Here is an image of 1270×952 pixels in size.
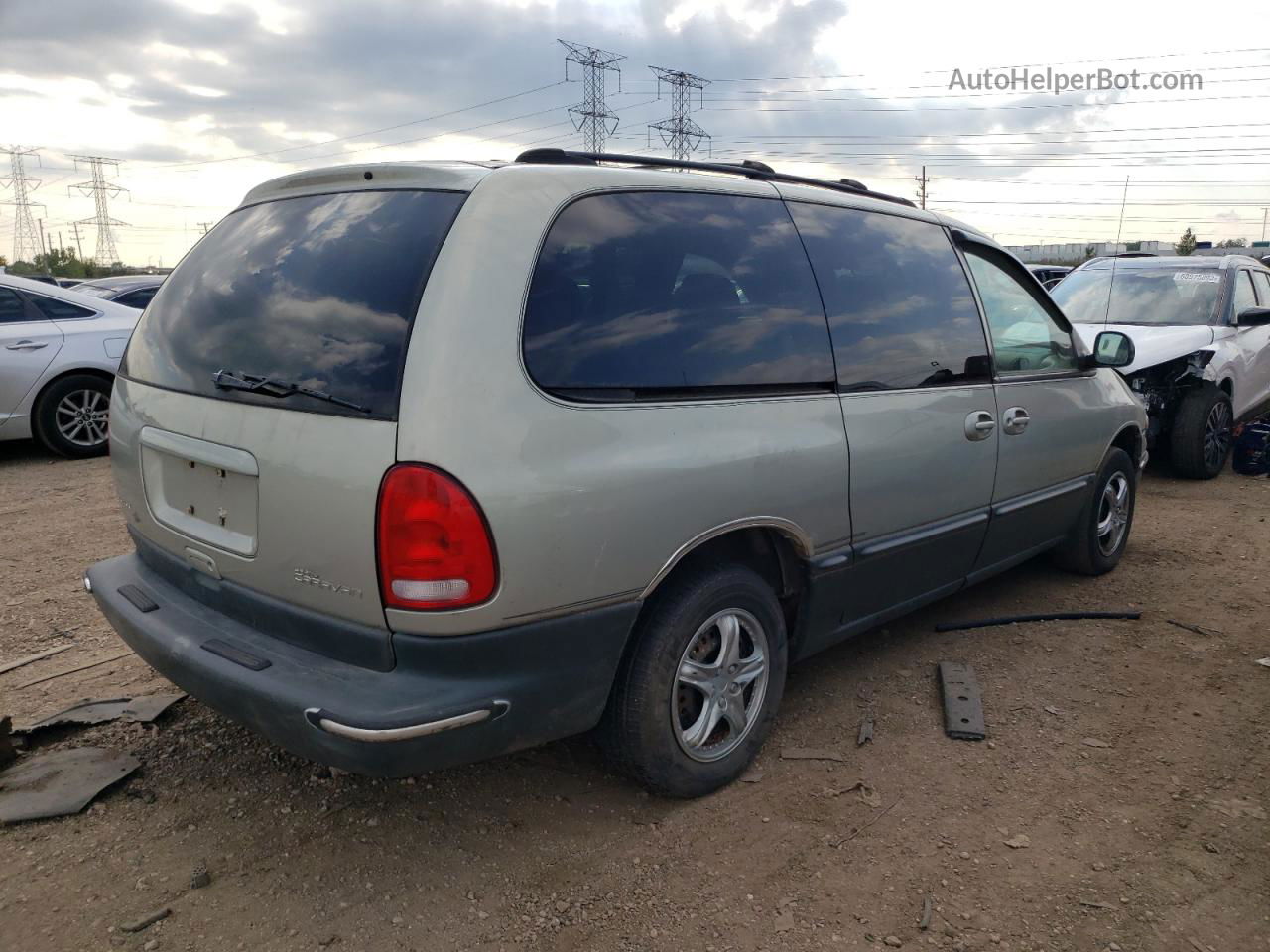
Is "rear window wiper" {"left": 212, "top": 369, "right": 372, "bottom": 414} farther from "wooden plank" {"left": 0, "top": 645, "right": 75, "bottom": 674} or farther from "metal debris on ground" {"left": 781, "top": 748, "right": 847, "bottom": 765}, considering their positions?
"wooden plank" {"left": 0, "top": 645, "right": 75, "bottom": 674}

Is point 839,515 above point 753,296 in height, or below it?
below

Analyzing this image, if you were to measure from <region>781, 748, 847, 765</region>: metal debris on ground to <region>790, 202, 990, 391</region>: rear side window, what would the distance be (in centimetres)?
124

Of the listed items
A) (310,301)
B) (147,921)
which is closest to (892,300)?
(310,301)

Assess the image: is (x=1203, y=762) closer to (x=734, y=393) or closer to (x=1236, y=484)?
(x=734, y=393)

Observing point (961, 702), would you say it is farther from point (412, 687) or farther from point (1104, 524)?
point (412, 687)

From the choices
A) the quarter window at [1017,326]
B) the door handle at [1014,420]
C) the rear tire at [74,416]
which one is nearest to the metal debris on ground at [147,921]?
the door handle at [1014,420]

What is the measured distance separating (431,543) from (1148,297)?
797 cm

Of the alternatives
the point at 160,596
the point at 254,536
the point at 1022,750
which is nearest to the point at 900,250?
the point at 1022,750

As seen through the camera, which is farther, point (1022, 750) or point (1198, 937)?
point (1022, 750)

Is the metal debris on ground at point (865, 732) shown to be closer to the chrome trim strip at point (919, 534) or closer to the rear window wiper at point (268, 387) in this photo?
the chrome trim strip at point (919, 534)

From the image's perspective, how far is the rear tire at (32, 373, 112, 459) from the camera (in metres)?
7.60

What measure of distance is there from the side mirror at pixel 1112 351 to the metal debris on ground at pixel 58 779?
4.43 m

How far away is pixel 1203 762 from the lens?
10.4 feet

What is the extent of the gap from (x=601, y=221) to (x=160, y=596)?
1.71 meters
